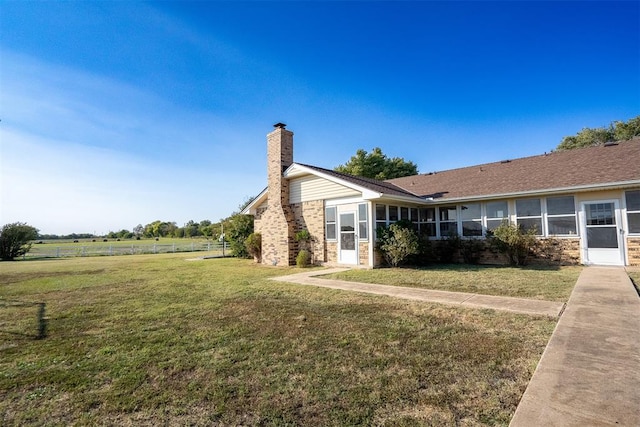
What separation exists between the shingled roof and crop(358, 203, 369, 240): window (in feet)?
13.1

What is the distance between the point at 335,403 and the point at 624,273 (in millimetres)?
10697

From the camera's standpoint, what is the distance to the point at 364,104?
1555cm

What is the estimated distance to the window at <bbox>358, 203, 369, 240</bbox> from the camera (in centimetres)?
1227

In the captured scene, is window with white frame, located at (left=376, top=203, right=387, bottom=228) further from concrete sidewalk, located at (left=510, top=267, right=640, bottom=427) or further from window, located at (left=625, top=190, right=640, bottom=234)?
window, located at (left=625, top=190, right=640, bottom=234)

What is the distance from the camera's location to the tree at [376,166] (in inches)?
1266

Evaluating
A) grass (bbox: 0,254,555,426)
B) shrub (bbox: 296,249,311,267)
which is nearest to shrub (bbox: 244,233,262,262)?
shrub (bbox: 296,249,311,267)

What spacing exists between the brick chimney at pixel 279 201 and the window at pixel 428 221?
6190mm

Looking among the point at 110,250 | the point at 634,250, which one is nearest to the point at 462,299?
the point at 634,250

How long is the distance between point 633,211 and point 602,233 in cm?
108

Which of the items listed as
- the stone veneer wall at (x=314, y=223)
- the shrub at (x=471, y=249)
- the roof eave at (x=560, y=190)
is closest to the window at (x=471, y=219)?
the shrub at (x=471, y=249)

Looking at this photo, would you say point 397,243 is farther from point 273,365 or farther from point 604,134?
point 604,134

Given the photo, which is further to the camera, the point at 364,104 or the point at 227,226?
the point at 227,226

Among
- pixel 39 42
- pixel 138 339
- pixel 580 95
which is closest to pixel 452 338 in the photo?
pixel 138 339

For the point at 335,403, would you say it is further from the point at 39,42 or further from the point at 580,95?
the point at 580,95
